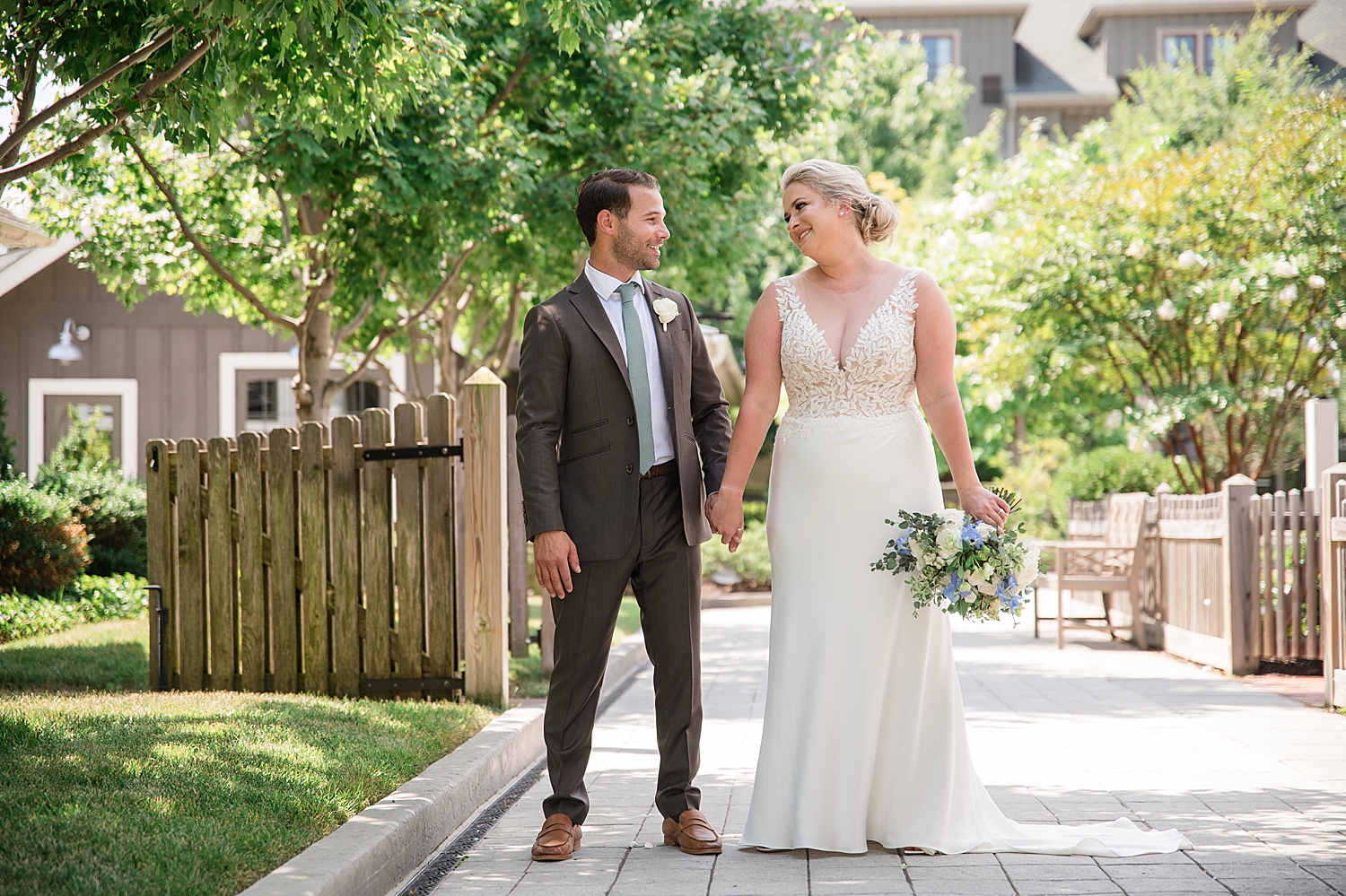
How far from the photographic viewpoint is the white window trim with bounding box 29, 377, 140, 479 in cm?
1994

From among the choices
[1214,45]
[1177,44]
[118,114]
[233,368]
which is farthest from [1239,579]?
[1177,44]

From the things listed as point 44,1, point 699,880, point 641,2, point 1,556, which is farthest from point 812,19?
point 699,880

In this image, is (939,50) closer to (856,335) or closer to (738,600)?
(738,600)

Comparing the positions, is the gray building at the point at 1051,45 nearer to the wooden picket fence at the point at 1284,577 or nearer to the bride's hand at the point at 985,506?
the wooden picket fence at the point at 1284,577

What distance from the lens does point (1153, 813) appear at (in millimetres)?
4723

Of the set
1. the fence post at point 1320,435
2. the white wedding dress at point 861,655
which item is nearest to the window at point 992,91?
the fence post at point 1320,435

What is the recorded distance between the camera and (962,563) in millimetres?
3908

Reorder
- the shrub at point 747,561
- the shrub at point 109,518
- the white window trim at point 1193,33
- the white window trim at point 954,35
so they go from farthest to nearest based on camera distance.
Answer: the white window trim at point 954,35, the white window trim at point 1193,33, the shrub at point 747,561, the shrub at point 109,518

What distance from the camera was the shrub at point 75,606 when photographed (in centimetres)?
980

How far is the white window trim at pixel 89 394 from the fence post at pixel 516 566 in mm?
12830

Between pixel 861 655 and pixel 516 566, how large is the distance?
4.98m

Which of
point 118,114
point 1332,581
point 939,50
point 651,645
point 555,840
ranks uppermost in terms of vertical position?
point 939,50

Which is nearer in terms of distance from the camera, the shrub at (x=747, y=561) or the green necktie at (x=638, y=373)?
the green necktie at (x=638, y=373)

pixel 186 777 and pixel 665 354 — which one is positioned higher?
pixel 665 354
